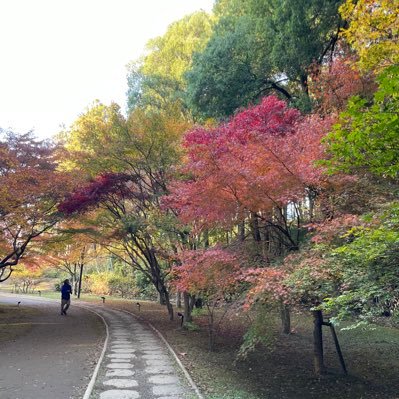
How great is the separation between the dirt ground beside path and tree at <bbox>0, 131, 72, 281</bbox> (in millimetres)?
3487

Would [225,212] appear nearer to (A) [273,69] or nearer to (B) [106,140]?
(B) [106,140]

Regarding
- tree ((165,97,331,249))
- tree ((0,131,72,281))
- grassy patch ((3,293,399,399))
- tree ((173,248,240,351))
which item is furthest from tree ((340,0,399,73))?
tree ((0,131,72,281))

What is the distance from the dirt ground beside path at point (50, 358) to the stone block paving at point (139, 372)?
1.16 ft

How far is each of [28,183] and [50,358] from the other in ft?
18.8

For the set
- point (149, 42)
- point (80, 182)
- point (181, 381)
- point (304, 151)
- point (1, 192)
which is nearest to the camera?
point (181, 381)

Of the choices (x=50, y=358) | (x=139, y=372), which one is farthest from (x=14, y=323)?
(x=139, y=372)

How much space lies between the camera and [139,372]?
277 inches

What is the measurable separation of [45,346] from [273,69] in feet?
37.5

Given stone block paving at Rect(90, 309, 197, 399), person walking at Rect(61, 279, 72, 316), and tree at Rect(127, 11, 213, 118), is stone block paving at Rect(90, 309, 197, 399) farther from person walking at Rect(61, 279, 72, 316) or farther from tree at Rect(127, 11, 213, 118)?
tree at Rect(127, 11, 213, 118)

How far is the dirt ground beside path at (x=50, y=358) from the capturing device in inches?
245

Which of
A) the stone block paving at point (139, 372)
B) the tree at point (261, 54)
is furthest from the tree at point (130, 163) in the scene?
the stone block paving at point (139, 372)

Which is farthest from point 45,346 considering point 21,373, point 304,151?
point 304,151

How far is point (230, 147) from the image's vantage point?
8.00m

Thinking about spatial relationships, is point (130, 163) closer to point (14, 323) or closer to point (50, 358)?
point (50, 358)
